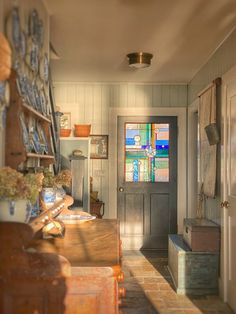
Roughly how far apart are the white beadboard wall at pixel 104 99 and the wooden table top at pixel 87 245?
325cm

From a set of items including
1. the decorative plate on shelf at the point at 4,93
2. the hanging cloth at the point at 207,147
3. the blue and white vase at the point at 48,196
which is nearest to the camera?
the decorative plate on shelf at the point at 4,93

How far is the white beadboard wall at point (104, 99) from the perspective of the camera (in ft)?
20.2

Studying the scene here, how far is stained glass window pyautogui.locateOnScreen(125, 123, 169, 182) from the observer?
621 cm

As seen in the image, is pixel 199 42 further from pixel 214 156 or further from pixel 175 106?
pixel 175 106

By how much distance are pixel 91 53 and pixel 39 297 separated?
11.0 ft

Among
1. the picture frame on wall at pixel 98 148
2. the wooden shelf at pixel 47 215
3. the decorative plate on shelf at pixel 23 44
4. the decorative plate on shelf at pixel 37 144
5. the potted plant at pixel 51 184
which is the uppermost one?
the decorative plate on shelf at pixel 23 44

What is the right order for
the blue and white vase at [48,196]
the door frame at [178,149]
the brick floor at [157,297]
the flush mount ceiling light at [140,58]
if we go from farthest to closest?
1. the door frame at [178,149]
2. the flush mount ceiling light at [140,58]
3. the brick floor at [157,297]
4. the blue and white vase at [48,196]

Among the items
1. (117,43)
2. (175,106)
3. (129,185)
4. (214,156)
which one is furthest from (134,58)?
(129,185)

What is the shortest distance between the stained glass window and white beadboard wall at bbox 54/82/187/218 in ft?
1.02

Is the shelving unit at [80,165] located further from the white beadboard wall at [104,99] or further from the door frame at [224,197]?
the door frame at [224,197]

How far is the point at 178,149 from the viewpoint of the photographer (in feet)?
20.3

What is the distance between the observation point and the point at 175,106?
Result: 6.21 meters

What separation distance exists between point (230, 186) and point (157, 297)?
1.30 meters

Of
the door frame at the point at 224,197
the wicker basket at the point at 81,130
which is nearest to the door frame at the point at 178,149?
the wicker basket at the point at 81,130
